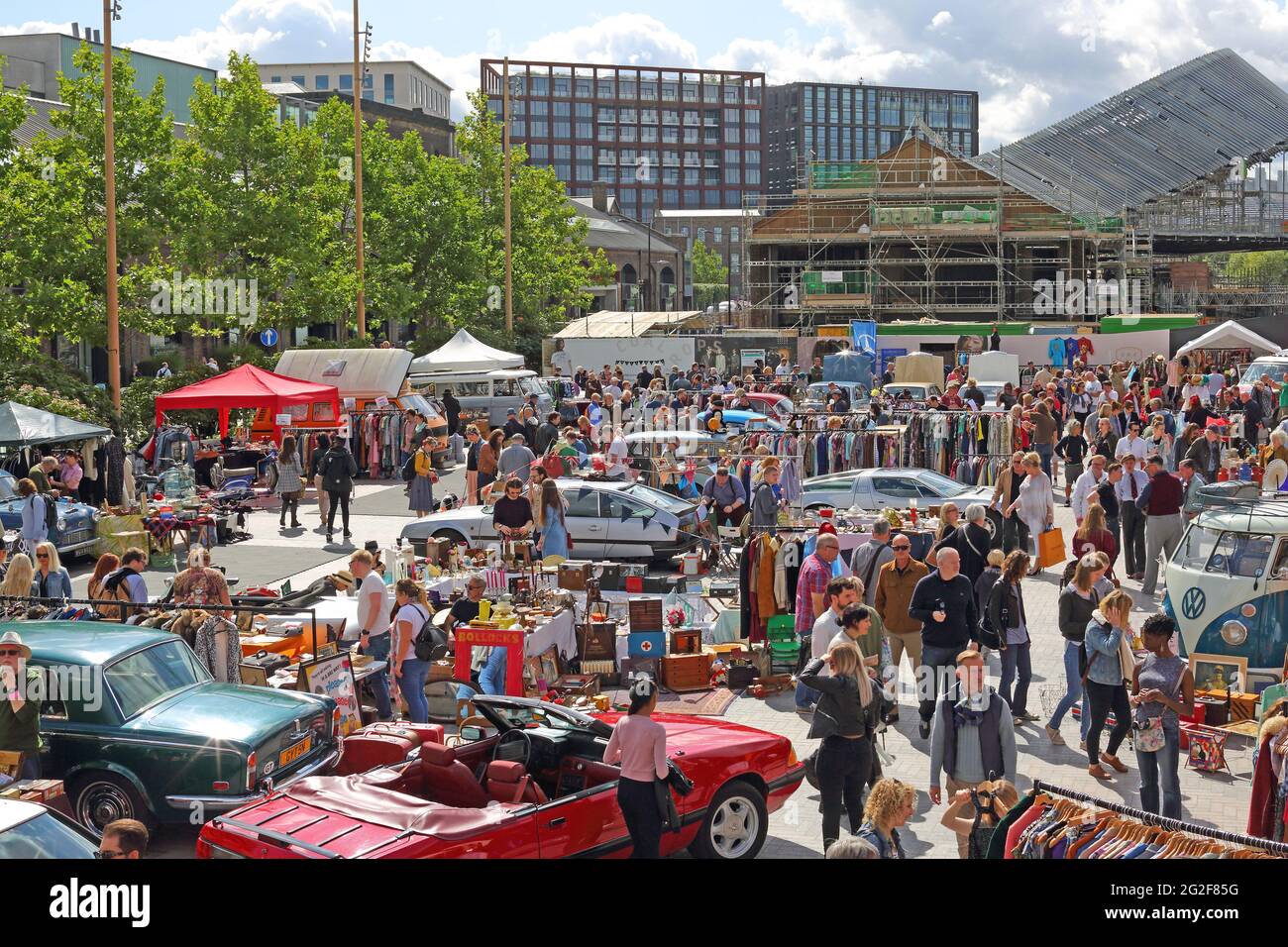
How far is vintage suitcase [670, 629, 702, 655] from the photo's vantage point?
14.1 meters

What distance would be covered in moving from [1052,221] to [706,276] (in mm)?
67917

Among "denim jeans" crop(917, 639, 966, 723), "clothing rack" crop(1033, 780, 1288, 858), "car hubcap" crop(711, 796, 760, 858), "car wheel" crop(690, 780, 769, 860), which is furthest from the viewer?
"denim jeans" crop(917, 639, 966, 723)

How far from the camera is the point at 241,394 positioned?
2673 centimetres

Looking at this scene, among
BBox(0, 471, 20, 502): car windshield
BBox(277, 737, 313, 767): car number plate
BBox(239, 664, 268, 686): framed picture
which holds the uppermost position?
BBox(0, 471, 20, 502): car windshield

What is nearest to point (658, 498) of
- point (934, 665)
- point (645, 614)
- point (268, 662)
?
point (645, 614)

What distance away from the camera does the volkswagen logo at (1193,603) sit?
12.5 metres

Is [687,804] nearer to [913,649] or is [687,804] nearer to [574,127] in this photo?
[913,649]

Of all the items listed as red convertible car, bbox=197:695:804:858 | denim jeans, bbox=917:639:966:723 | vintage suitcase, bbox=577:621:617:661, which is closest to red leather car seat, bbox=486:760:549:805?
red convertible car, bbox=197:695:804:858

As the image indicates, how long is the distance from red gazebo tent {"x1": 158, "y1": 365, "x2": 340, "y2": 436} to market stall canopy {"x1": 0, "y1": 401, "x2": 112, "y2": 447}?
2324 mm

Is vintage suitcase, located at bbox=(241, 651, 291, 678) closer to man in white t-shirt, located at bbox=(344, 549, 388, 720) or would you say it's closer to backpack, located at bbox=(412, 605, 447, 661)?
man in white t-shirt, located at bbox=(344, 549, 388, 720)

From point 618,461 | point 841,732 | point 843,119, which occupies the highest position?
point 843,119

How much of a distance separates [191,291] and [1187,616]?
31.4 meters

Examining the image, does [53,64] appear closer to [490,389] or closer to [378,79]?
[490,389]

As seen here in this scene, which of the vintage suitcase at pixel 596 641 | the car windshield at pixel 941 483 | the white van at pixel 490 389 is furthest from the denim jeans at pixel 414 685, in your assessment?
the white van at pixel 490 389
